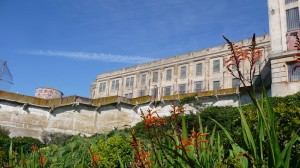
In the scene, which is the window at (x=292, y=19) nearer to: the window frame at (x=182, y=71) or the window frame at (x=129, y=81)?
the window frame at (x=182, y=71)

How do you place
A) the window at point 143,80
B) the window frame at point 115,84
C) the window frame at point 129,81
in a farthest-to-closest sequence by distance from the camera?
the window frame at point 115,84, the window frame at point 129,81, the window at point 143,80

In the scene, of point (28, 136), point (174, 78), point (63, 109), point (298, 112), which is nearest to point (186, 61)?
point (174, 78)

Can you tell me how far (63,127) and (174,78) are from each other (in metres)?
19.5

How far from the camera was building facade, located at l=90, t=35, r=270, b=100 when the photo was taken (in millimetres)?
39438

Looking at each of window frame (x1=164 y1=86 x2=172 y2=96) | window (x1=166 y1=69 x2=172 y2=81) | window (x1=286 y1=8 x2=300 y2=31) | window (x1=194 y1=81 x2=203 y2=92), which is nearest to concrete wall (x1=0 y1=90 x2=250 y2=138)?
window (x1=286 y1=8 x2=300 y2=31)

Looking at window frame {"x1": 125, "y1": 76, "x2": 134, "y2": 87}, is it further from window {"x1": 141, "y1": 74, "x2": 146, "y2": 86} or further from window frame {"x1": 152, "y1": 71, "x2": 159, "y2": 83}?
window frame {"x1": 152, "y1": 71, "x2": 159, "y2": 83}

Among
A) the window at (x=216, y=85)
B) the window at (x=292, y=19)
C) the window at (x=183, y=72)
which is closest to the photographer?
the window at (x=292, y=19)

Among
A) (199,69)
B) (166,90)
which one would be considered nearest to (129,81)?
(166,90)

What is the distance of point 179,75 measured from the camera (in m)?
44.9

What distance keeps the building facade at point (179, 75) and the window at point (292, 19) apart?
8.18 m

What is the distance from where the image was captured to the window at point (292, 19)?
2545 cm

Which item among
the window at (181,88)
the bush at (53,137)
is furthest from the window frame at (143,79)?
the bush at (53,137)

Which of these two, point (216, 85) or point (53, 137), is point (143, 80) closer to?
point (216, 85)

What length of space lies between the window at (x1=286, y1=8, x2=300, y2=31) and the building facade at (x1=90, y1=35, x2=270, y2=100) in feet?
26.8
